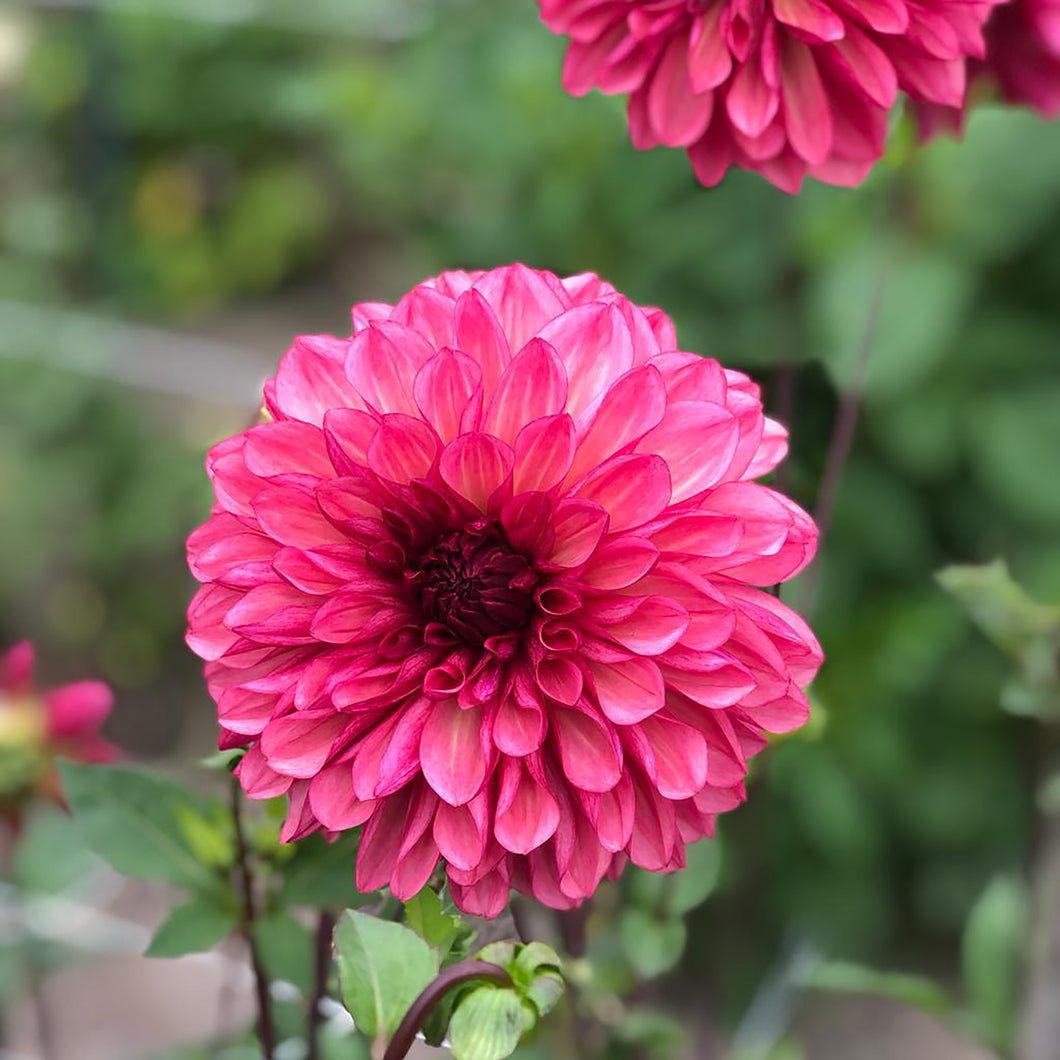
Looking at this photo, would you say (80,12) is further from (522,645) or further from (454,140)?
(522,645)

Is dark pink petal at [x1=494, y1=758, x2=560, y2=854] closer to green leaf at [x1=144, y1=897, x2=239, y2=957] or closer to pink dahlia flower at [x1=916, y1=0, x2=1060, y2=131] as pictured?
green leaf at [x1=144, y1=897, x2=239, y2=957]

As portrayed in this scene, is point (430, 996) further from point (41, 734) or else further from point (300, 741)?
point (41, 734)

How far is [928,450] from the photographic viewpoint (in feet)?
3.51

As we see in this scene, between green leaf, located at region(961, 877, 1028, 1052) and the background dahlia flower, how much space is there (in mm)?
394

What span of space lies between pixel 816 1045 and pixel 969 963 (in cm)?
63

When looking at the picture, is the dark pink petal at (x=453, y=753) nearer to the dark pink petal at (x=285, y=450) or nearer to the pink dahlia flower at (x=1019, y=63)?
the dark pink petal at (x=285, y=450)

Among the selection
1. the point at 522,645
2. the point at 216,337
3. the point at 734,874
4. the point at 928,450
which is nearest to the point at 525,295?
the point at 522,645

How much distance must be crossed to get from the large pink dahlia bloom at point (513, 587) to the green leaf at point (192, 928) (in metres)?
0.11

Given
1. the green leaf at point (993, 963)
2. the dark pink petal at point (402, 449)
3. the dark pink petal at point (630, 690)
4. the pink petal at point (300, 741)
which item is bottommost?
the green leaf at point (993, 963)

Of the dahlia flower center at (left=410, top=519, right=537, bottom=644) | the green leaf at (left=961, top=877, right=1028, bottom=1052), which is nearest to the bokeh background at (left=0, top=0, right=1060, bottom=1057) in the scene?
the green leaf at (left=961, top=877, right=1028, bottom=1052)

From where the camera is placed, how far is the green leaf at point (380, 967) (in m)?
0.30

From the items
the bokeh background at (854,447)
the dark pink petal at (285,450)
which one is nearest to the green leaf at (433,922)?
the dark pink petal at (285,450)

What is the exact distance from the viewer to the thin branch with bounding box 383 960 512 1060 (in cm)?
28

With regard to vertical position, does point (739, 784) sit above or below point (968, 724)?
above
